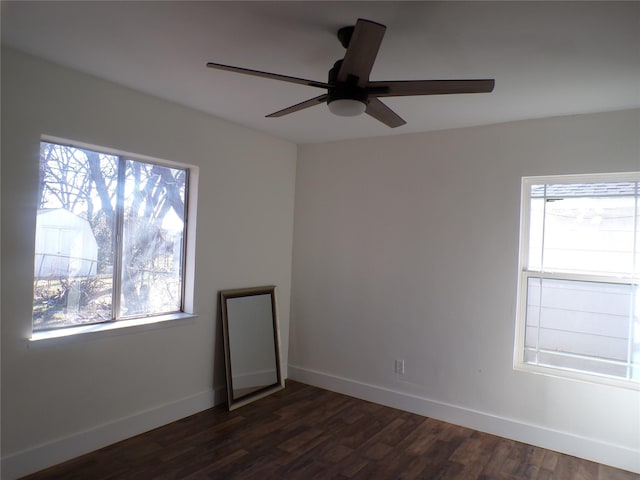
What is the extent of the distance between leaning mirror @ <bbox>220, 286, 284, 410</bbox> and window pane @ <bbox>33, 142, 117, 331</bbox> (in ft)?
3.48

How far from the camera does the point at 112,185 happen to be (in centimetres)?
292

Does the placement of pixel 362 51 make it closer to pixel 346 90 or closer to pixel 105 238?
pixel 346 90

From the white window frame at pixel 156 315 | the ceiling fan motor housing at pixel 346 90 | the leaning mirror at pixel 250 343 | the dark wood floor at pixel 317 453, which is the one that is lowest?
the dark wood floor at pixel 317 453

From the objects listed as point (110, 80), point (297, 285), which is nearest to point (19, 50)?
point (110, 80)

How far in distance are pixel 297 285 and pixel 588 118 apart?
2997 millimetres

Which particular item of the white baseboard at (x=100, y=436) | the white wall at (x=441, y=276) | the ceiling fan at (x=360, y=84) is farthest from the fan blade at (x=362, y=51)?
the white baseboard at (x=100, y=436)

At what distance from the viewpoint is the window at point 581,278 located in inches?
114

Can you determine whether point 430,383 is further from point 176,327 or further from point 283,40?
point 283,40

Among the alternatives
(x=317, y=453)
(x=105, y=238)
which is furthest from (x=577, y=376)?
(x=105, y=238)

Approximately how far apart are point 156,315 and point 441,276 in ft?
7.97

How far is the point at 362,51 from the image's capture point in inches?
61.5

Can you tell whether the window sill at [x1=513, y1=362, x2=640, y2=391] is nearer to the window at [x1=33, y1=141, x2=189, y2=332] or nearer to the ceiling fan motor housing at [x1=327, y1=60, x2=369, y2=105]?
the ceiling fan motor housing at [x1=327, y1=60, x2=369, y2=105]

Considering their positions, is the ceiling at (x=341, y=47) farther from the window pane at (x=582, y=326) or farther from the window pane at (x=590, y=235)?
the window pane at (x=582, y=326)

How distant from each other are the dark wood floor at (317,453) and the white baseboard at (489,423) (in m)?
0.07
